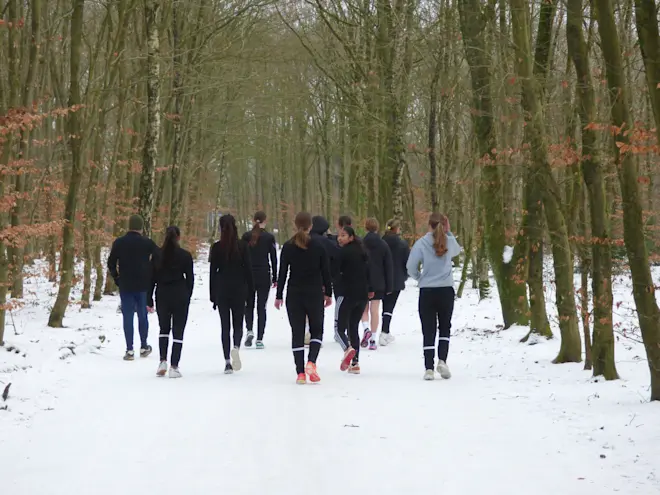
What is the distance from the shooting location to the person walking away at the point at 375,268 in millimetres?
12945

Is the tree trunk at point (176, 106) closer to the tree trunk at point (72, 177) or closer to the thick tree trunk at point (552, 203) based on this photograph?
the tree trunk at point (72, 177)

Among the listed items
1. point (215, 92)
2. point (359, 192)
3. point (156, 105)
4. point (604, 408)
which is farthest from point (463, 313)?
point (215, 92)

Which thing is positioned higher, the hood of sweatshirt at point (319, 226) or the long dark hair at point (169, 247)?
the hood of sweatshirt at point (319, 226)

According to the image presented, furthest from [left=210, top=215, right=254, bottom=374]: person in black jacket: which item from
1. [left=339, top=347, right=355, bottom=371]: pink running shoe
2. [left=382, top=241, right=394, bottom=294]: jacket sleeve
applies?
[left=382, top=241, right=394, bottom=294]: jacket sleeve

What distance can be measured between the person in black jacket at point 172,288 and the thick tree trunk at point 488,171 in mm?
→ 5552

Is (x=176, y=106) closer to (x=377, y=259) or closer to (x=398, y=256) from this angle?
(x=398, y=256)

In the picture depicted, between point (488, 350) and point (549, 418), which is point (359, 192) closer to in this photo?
point (488, 350)

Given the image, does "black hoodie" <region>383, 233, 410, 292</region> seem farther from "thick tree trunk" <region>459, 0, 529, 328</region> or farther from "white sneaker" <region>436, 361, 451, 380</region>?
"white sneaker" <region>436, 361, 451, 380</region>

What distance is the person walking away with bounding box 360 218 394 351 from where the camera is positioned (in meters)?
12.9

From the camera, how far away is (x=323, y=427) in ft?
23.5

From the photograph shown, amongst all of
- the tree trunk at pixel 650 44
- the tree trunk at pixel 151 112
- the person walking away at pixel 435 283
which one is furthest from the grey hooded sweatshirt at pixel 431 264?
the tree trunk at pixel 151 112

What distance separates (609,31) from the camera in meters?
7.44

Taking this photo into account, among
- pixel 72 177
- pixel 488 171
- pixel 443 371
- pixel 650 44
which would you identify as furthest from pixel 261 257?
pixel 650 44

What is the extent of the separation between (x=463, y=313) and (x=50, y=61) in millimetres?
11661
